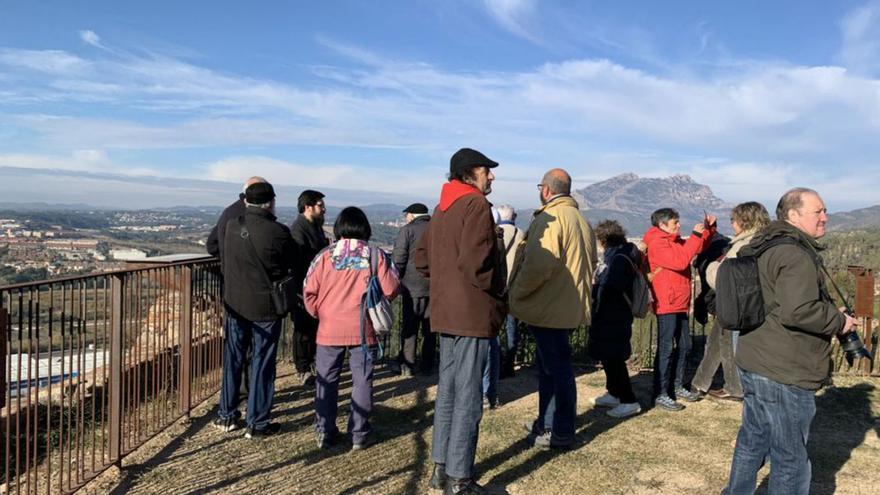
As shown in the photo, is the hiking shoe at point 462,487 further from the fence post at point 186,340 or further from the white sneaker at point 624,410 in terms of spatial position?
the fence post at point 186,340

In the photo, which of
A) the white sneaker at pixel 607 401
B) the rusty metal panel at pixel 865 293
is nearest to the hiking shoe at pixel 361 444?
the white sneaker at pixel 607 401

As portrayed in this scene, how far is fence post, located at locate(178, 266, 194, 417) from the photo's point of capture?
4.73 metres

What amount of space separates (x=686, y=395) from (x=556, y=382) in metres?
2.19

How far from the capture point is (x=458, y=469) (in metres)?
3.56

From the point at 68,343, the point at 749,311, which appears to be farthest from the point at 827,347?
the point at 68,343

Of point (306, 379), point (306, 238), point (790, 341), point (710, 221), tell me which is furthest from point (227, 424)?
point (710, 221)

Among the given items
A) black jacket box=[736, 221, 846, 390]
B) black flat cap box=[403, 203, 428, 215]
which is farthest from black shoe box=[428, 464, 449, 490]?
black flat cap box=[403, 203, 428, 215]

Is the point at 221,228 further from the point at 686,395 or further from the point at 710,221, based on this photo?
the point at 686,395

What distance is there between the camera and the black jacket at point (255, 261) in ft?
14.7

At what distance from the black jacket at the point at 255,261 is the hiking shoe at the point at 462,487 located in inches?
75.8

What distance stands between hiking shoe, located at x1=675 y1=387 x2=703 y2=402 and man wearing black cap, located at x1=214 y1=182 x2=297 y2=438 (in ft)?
12.9

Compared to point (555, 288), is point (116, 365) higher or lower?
lower

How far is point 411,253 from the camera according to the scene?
634cm

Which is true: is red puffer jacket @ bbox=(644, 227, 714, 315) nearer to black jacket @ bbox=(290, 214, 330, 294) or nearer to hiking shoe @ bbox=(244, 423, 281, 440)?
black jacket @ bbox=(290, 214, 330, 294)
